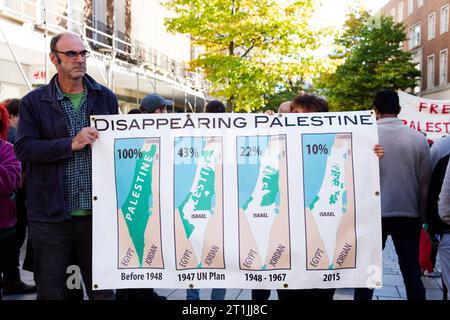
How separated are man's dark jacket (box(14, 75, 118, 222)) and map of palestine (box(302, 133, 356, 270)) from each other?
4.93ft

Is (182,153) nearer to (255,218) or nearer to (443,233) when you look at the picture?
(255,218)

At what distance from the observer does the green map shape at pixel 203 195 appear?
329 cm

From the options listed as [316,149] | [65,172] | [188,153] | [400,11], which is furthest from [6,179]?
[400,11]

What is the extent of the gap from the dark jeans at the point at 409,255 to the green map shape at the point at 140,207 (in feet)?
6.09

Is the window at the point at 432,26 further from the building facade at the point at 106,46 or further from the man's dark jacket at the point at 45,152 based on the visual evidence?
the man's dark jacket at the point at 45,152

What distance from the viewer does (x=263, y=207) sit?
328 cm

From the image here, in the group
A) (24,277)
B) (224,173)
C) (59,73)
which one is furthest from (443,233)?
(24,277)

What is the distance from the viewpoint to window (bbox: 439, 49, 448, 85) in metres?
40.6

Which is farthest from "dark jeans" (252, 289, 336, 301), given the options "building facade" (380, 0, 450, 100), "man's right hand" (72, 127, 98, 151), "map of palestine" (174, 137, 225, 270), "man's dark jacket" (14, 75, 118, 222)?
"building facade" (380, 0, 450, 100)

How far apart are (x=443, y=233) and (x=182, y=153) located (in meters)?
1.76

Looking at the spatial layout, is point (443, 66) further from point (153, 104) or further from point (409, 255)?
point (409, 255)

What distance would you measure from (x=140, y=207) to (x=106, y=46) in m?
17.4

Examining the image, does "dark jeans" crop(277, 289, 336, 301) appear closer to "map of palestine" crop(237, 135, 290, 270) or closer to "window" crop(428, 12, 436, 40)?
"map of palestine" crop(237, 135, 290, 270)

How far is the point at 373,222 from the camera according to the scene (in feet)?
10.8
